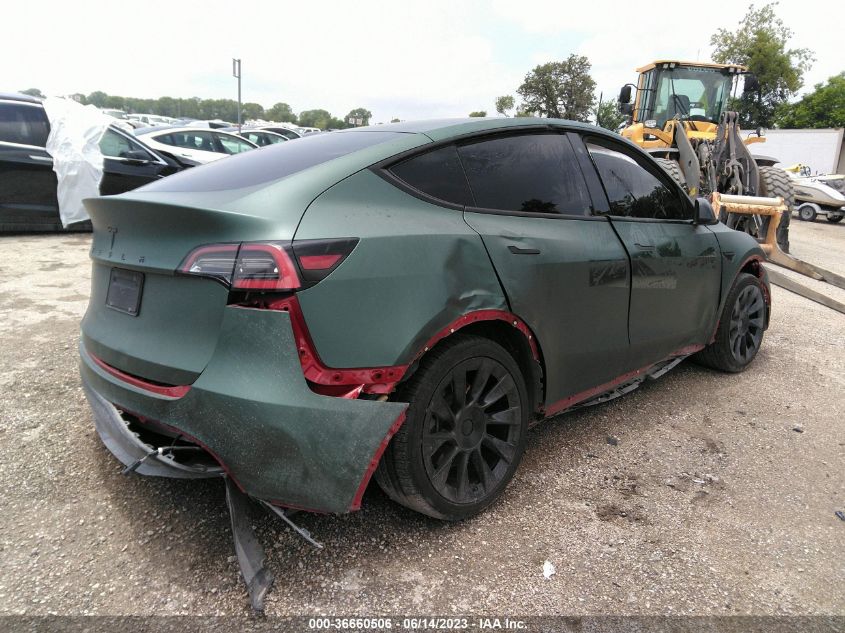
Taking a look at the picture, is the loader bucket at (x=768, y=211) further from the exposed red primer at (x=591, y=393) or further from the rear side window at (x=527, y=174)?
the rear side window at (x=527, y=174)

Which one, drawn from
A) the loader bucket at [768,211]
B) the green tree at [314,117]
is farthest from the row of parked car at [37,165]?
the green tree at [314,117]

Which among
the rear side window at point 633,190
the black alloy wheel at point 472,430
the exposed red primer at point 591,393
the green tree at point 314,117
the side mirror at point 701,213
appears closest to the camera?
the black alloy wheel at point 472,430

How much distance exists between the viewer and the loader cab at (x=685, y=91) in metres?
10.6

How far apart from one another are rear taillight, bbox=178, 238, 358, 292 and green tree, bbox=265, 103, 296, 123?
90554 millimetres

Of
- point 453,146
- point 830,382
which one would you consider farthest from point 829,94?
point 453,146

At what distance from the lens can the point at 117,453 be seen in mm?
2244

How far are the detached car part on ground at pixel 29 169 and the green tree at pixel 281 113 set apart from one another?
8316 centimetres

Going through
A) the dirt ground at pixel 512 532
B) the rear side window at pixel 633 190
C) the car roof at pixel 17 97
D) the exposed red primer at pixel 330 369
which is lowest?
the dirt ground at pixel 512 532

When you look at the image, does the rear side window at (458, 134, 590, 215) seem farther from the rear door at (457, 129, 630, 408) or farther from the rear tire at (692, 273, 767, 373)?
the rear tire at (692, 273, 767, 373)

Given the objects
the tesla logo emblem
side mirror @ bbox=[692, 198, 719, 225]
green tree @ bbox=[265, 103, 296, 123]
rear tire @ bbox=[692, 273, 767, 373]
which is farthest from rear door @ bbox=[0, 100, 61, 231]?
green tree @ bbox=[265, 103, 296, 123]

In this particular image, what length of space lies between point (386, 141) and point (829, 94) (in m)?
49.9

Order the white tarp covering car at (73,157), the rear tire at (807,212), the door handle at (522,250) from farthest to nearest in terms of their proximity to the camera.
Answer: the rear tire at (807,212)
the white tarp covering car at (73,157)
the door handle at (522,250)

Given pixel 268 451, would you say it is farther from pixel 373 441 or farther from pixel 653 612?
pixel 653 612

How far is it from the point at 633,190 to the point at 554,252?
3.28 feet
